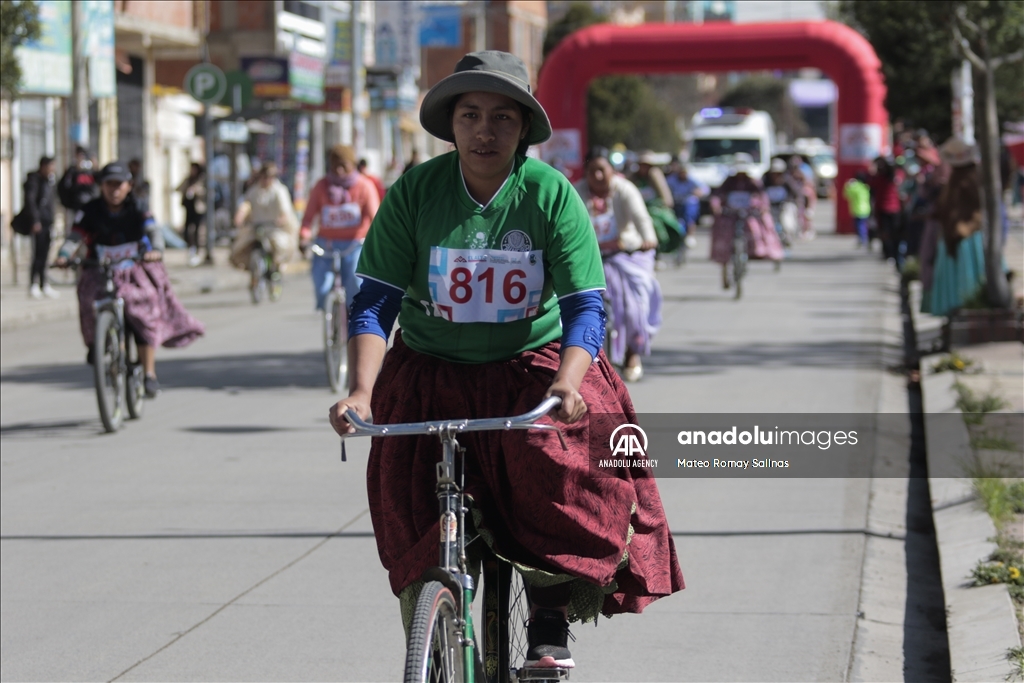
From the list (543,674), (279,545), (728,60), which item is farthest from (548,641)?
(728,60)

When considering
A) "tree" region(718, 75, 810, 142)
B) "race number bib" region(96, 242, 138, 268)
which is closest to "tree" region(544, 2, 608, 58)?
"tree" region(718, 75, 810, 142)

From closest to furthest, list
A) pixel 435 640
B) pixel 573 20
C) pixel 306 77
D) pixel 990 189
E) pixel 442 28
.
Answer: pixel 435 640 < pixel 990 189 < pixel 306 77 < pixel 442 28 < pixel 573 20

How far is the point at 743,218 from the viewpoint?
21.8m

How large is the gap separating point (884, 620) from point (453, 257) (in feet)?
9.69

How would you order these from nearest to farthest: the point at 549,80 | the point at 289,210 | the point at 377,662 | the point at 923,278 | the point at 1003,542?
the point at 377,662
the point at 1003,542
the point at 923,278
the point at 289,210
the point at 549,80

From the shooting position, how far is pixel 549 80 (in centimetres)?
3728

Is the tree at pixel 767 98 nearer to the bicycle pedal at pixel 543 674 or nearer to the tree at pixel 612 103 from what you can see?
the tree at pixel 612 103

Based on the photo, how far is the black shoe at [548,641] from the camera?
364 cm

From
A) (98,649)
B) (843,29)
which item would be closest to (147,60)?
(843,29)

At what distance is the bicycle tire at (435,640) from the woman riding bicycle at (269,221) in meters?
16.2

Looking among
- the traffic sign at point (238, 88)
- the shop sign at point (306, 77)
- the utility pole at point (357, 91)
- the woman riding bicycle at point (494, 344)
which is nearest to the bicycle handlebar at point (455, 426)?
the woman riding bicycle at point (494, 344)

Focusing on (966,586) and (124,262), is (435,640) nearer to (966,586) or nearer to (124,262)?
(966,586)

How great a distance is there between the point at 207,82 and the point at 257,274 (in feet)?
18.9

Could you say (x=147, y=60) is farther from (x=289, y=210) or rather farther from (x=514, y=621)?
(x=514, y=621)
